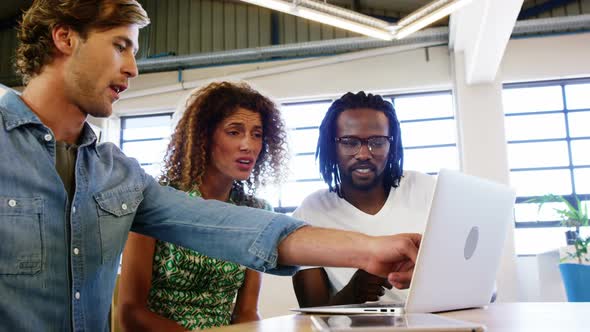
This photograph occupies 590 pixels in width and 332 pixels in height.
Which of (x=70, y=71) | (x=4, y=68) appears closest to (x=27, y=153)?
(x=70, y=71)

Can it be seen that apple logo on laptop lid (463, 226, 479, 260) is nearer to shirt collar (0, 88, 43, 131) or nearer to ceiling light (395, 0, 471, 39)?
shirt collar (0, 88, 43, 131)

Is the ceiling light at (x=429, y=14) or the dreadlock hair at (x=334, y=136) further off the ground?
the ceiling light at (x=429, y=14)

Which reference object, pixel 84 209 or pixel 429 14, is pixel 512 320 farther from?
pixel 429 14

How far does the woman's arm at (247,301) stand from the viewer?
1.94 metres

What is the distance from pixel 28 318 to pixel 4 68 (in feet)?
24.9

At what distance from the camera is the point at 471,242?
1.20m

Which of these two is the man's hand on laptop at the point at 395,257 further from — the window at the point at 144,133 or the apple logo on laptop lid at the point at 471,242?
the window at the point at 144,133

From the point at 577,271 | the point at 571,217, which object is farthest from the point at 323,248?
the point at 571,217

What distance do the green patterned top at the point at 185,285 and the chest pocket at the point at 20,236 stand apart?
2.19 feet

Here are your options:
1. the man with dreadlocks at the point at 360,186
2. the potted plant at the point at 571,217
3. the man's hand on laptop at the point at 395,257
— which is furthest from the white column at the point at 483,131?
the man's hand on laptop at the point at 395,257

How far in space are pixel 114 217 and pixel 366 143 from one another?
1.17 meters

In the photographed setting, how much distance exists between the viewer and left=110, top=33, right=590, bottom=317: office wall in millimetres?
6125

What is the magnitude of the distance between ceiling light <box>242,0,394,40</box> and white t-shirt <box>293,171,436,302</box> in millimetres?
2224

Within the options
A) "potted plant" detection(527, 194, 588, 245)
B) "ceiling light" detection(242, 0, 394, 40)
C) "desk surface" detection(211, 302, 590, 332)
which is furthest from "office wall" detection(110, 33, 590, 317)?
"desk surface" detection(211, 302, 590, 332)
